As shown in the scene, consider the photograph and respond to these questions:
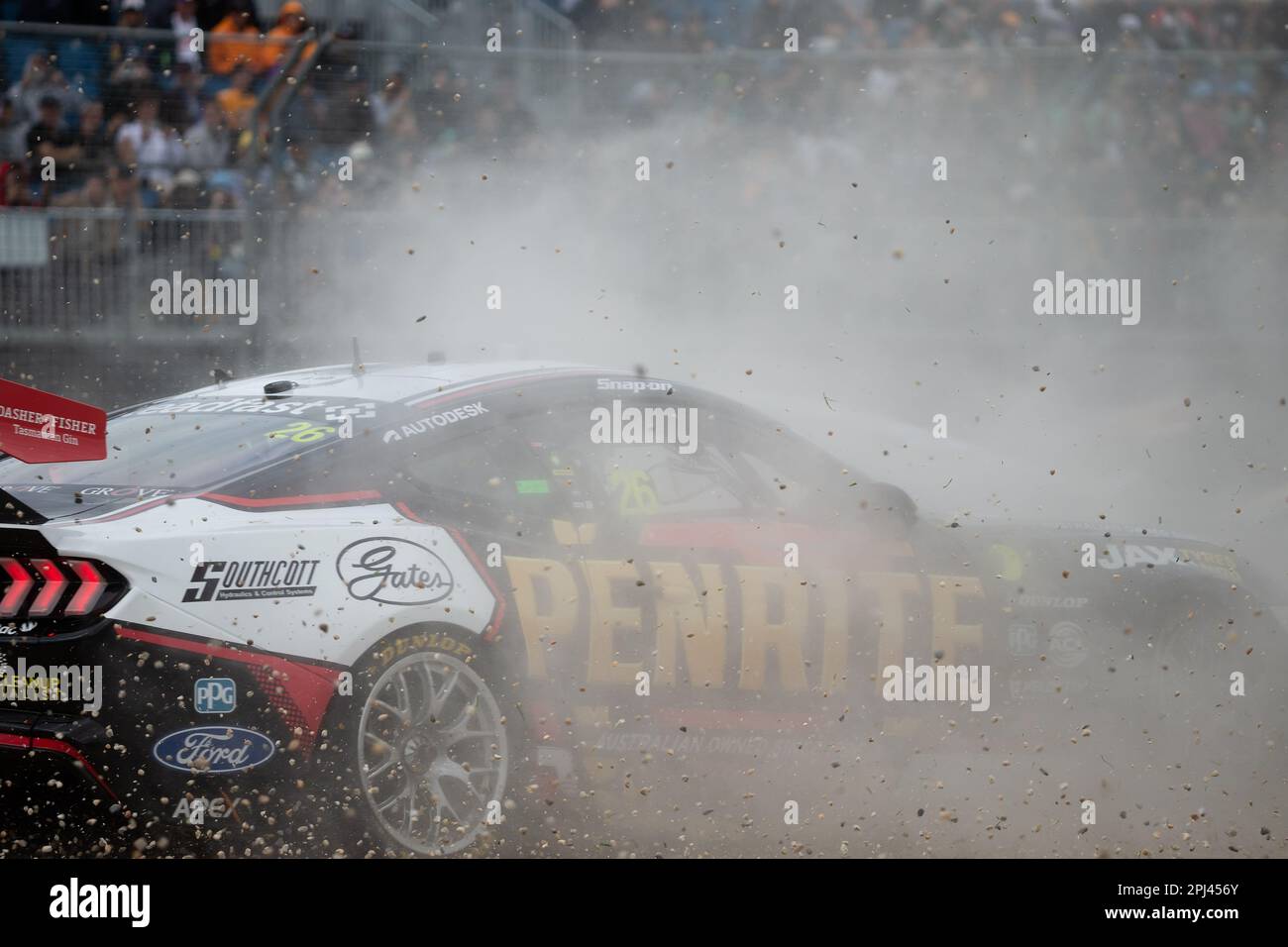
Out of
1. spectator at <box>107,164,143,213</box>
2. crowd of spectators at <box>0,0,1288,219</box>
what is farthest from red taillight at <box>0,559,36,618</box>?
spectator at <box>107,164,143,213</box>

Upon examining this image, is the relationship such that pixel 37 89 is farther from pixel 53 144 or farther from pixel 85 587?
pixel 85 587

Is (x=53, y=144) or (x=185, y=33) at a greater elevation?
(x=185, y=33)

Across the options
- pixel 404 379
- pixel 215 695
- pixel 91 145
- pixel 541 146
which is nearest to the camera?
pixel 215 695

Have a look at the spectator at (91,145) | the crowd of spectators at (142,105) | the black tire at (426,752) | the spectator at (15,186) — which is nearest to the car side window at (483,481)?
the black tire at (426,752)

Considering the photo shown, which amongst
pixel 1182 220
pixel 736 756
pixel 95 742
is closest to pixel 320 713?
pixel 95 742

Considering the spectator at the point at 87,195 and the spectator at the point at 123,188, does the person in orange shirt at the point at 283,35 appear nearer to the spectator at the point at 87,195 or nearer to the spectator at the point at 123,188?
the spectator at the point at 123,188

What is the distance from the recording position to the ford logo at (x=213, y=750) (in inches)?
132

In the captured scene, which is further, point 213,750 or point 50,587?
point 213,750

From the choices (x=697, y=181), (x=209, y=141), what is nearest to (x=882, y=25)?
(x=697, y=181)

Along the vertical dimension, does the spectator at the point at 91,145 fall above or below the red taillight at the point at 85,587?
above

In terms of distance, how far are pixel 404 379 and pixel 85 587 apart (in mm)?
1214

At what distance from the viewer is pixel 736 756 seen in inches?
158

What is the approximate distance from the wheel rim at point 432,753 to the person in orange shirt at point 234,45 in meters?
5.26

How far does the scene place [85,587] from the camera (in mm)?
3240
